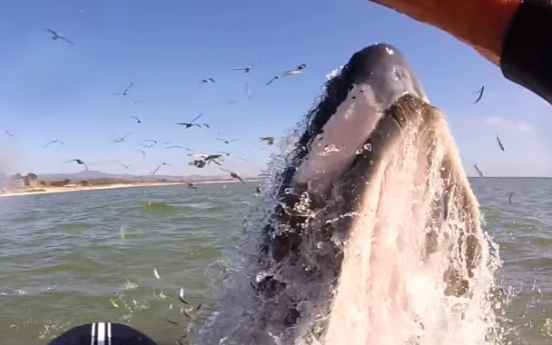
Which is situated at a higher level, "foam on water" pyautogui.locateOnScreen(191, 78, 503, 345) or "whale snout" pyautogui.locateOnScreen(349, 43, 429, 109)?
"whale snout" pyautogui.locateOnScreen(349, 43, 429, 109)

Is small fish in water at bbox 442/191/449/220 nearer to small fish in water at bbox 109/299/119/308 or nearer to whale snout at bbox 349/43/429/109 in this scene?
whale snout at bbox 349/43/429/109

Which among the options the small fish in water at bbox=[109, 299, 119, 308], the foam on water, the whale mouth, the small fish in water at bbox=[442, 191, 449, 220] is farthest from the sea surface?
the small fish in water at bbox=[442, 191, 449, 220]

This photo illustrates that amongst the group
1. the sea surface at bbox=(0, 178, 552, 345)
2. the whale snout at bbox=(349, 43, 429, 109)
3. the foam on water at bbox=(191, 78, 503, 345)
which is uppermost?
the whale snout at bbox=(349, 43, 429, 109)

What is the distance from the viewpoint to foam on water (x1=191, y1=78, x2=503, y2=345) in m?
2.32

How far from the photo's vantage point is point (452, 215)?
268cm

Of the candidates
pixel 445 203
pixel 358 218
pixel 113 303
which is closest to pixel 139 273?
pixel 113 303

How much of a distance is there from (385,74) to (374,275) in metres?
0.74

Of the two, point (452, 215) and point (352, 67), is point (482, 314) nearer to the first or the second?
point (452, 215)

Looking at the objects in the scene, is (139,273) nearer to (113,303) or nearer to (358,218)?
(113,303)

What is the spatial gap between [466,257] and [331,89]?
102 centimetres

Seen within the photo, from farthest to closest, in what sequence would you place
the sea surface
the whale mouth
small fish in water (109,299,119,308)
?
1. small fish in water (109,299,119,308)
2. the sea surface
3. the whale mouth

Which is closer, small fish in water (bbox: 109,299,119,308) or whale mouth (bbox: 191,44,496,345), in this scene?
whale mouth (bbox: 191,44,496,345)

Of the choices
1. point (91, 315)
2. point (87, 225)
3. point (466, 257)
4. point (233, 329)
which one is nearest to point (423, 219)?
point (466, 257)

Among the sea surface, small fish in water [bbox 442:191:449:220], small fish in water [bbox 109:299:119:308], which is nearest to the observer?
small fish in water [bbox 442:191:449:220]
